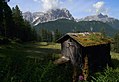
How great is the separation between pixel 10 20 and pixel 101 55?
57.1 meters

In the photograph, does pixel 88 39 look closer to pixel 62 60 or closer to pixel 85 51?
pixel 85 51

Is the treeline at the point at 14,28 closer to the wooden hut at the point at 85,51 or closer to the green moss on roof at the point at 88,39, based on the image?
the wooden hut at the point at 85,51

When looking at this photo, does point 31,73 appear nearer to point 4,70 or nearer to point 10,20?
point 4,70

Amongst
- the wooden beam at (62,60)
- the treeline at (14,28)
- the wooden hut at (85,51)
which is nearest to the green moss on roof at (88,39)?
the wooden hut at (85,51)

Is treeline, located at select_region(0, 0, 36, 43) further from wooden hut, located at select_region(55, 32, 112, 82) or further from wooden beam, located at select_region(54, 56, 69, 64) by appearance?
wooden hut, located at select_region(55, 32, 112, 82)

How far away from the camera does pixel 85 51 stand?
2761cm

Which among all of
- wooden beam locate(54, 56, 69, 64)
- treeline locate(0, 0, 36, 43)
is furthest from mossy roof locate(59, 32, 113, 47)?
treeline locate(0, 0, 36, 43)

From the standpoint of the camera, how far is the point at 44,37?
557 ft

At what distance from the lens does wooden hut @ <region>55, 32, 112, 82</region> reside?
90.1ft

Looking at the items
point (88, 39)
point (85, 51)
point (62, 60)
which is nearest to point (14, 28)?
point (62, 60)

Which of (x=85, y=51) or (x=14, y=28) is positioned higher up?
(x=14, y=28)

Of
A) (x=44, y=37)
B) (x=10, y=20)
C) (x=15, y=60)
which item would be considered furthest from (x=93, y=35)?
(x=44, y=37)

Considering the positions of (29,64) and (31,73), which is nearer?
(31,73)

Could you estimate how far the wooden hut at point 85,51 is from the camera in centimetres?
2746
